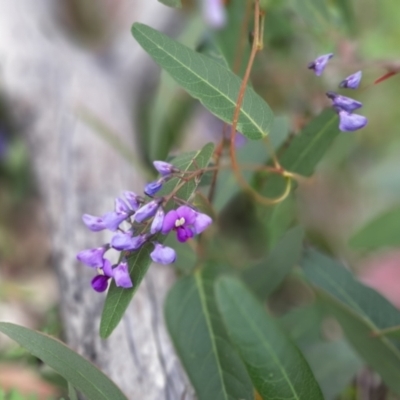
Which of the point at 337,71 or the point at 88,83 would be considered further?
the point at 88,83

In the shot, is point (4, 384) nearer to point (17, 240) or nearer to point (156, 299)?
point (156, 299)

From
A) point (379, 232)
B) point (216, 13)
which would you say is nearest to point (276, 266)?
point (379, 232)

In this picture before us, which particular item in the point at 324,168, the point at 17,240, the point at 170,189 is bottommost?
the point at 17,240

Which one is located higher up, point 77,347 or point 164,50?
point 164,50

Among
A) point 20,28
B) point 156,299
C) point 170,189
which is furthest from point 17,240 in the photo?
point 170,189

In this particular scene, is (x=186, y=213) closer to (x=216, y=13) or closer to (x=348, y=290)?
(x=348, y=290)

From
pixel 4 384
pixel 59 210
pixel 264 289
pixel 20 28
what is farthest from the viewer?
pixel 20 28

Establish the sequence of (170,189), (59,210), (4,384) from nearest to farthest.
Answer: (170,189) → (4,384) → (59,210)

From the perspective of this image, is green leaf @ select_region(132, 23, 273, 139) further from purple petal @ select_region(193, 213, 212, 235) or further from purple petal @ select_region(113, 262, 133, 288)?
purple petal @ select_region(113, 262, 133, 288)
